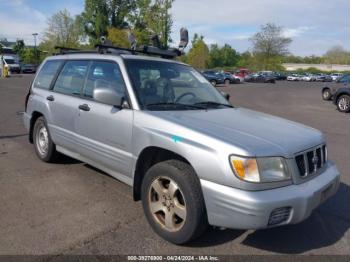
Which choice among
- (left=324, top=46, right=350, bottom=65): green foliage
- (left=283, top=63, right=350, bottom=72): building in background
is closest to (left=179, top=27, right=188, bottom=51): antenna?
(left=283, top=63, right=350, bottom=72): building in background

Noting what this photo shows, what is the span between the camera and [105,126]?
4.14m

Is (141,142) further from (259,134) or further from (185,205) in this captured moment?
(259,134)

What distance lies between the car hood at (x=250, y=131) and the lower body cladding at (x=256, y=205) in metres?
0.32

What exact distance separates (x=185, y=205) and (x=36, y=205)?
1927 mm

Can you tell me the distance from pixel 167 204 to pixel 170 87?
1538 millimetres

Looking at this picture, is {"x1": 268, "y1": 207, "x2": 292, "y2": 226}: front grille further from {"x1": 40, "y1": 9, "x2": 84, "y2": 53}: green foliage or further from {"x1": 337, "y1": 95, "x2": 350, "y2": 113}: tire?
{"x1": 40, "y1": 9, "x2": 84, "y2": 53}: green foliage

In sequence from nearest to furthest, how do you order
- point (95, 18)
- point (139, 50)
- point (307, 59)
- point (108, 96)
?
point (108, 96) < point (139, 50) < point (95, 18) < point (307, 59)

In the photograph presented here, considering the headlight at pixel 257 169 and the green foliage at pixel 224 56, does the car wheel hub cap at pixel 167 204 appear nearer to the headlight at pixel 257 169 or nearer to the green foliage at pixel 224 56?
the headlight at pixel 257 169

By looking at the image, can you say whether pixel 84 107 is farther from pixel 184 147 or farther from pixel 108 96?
pixel 184 147

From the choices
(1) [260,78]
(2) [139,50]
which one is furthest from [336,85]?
(1) [260,78]

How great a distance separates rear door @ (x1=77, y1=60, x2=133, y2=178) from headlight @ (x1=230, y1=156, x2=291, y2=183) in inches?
51.1

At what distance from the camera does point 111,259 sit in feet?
10.3

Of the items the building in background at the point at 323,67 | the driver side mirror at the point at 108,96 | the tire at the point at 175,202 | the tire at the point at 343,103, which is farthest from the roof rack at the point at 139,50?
the building in background at the point at 323,67

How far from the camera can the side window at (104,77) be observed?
4176 millimetres
